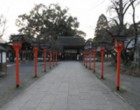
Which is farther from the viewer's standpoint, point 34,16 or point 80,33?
point 80,33

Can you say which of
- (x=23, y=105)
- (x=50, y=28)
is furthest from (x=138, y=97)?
(x=50, y=28)

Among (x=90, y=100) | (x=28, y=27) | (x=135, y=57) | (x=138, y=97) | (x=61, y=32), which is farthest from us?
(x=61, y=32)

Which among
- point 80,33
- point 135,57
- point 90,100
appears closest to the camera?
point 90,100

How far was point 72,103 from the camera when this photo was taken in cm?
700

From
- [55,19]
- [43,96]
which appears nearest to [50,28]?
[55,19]

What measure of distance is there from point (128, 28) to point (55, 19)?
35.5m

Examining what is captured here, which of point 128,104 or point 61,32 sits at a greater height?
point 61,32

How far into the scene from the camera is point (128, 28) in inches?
896

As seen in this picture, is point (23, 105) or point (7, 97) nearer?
point (23, 105)

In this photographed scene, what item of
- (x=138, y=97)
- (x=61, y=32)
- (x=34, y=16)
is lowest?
(x=138, y=97)

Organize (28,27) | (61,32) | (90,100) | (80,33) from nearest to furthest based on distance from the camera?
(90,100)
(28,27)
(61,32)
(80,33)

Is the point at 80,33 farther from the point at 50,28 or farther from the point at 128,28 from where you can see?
the point at 128,28

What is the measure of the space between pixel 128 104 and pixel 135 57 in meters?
18.8

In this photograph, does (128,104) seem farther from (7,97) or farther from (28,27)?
(28,27)
